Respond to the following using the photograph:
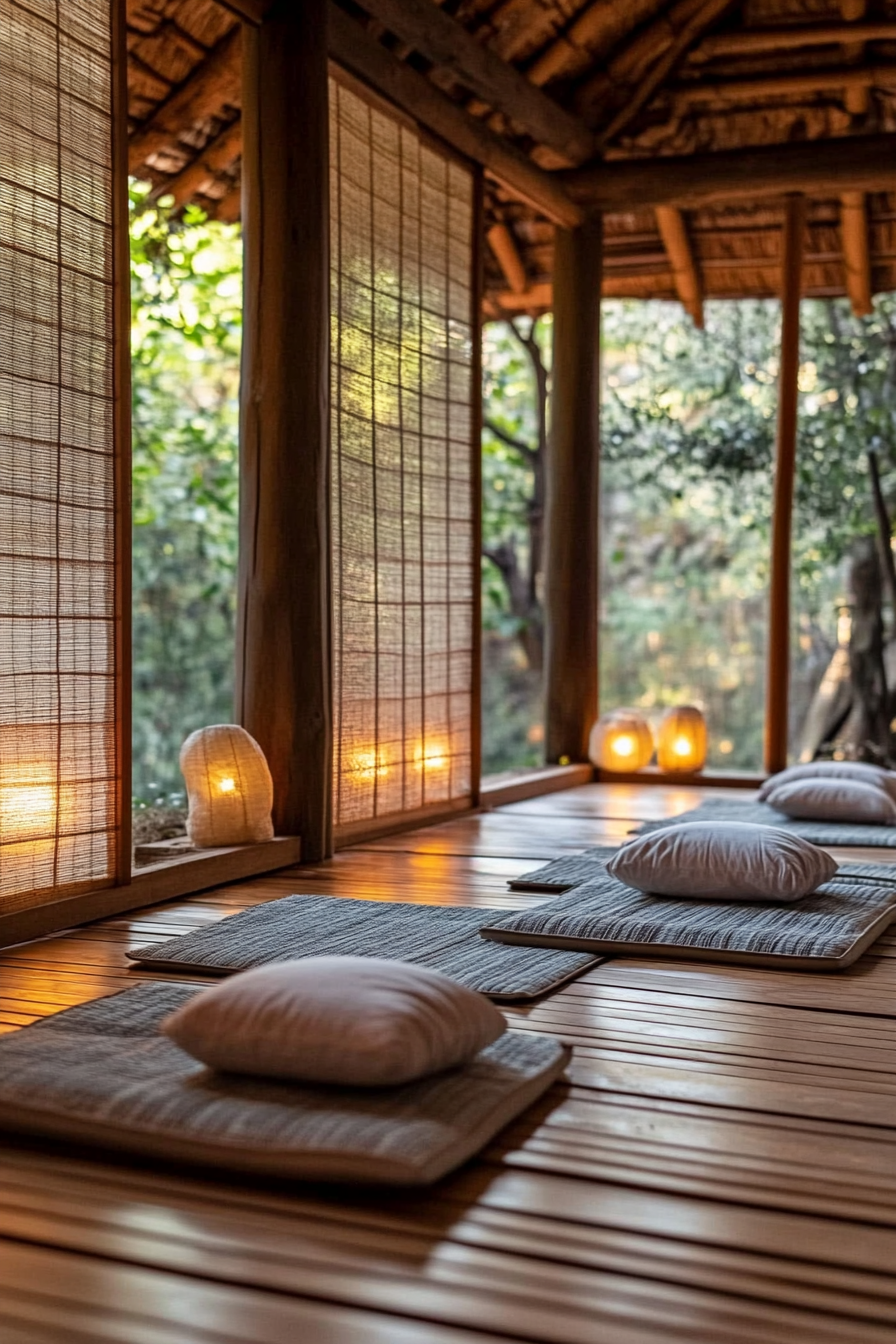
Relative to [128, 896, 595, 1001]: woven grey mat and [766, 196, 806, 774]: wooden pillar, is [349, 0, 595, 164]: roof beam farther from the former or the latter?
[128, 896, 595, 1001]: woven grey mat

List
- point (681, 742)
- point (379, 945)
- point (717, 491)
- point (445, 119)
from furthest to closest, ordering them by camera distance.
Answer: point (717, 491), point (681, 742), point (445, 119), point (379, 945)

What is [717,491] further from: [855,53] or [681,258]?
[855,53]

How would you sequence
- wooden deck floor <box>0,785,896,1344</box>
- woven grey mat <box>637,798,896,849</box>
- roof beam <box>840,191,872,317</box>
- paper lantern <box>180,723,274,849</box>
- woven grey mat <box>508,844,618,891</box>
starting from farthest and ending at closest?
roof beam <box>840,191,872,317</box> → woven grey mat <box>637,798,896,849</box> → paper lantern <box>180,723,274,849</box> → woven grey mat <box>508,844,618,891</box> → wooden deck floor <box>0,785,896,1344</box>

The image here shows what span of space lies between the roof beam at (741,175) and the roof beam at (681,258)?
186 millimetres

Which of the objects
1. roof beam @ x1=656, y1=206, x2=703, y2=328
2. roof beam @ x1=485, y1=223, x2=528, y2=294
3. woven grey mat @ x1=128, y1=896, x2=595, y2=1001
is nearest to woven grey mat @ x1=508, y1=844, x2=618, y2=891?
woven grey mat @ x1=128, y1=896, x2=595, y2=1001

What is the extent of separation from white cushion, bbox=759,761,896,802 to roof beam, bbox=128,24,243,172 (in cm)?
296

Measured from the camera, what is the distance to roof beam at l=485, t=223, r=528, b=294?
6.58 metres

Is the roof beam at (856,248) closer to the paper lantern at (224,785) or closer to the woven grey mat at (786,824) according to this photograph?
the woven grey mat at (786,824)

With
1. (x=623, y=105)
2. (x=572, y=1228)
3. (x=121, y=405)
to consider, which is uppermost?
(x=623, y=105)

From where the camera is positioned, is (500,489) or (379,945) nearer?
(379,945)

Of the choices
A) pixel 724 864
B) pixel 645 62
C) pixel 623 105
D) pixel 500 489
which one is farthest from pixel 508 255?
pixel 724 864

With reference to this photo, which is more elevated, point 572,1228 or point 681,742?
point 681,742

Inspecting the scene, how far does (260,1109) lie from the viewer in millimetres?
1728

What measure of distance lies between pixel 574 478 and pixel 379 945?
12.6ft
